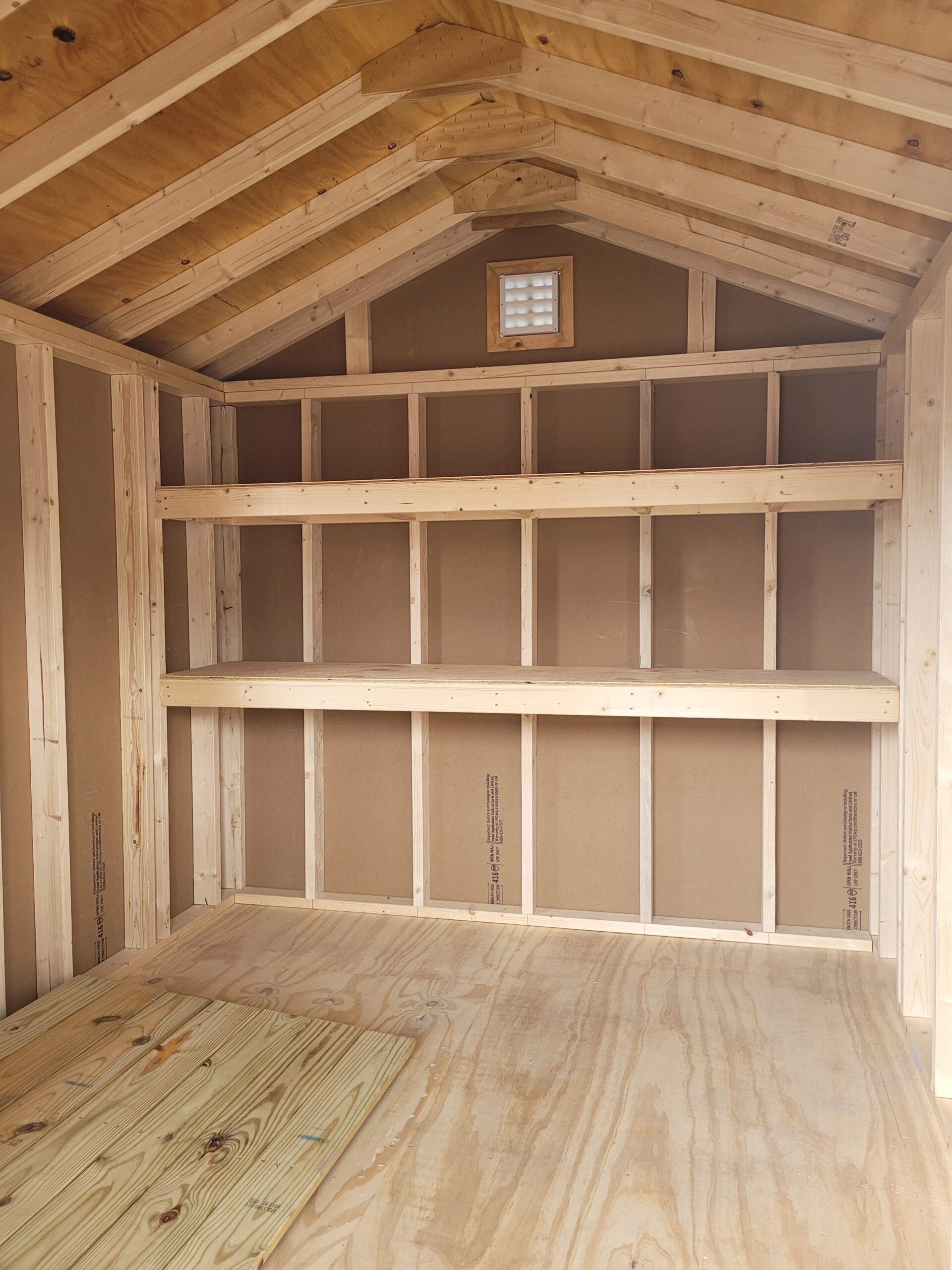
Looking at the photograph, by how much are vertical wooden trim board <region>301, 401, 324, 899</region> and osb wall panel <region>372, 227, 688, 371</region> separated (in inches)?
17.5

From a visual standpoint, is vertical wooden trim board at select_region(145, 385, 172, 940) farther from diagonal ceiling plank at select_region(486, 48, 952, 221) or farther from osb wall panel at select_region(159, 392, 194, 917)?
diagonal ceiling plank at select_region(486, 48, 952, 221)

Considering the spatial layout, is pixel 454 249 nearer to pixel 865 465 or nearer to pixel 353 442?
pixel 353 442

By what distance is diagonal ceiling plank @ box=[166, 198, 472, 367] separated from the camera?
3543 mm

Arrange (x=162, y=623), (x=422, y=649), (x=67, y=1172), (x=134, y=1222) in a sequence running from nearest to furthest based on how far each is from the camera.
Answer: (x=134, y=1222), (x=67, y=1172), (x=162, y=623), (x=422, y=649)

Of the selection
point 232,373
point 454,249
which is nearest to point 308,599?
point 232,373

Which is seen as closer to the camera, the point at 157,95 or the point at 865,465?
the point at 157,95

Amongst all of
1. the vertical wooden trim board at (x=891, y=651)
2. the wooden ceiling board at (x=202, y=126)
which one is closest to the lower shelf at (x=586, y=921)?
the vertical wooden trim board at (x=891, y=651)

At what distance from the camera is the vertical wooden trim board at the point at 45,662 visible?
2924 mm

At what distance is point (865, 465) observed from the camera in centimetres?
282

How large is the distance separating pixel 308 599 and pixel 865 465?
2337 millimetres

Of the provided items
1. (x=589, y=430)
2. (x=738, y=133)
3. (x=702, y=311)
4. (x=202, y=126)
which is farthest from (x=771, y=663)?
(x=202, y=126)

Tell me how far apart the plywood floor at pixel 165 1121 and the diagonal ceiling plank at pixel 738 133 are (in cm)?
277

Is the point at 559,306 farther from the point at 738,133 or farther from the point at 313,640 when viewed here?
the point at 313,640

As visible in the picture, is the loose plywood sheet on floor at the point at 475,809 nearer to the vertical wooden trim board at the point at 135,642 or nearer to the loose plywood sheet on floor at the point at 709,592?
the loose plywood sheet on floor at the point at 709,592
